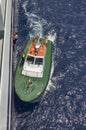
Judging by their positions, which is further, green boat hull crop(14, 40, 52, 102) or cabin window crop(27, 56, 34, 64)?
cabin window crop(27, 56, 34, 64)

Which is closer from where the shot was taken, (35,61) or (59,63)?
(35,61)

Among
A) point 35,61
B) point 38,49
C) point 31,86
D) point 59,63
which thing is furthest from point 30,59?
point 59,63

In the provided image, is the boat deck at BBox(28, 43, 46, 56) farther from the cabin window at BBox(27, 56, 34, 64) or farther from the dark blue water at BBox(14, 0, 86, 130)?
the dark blue water at BBox(14, 0, 86, 130)

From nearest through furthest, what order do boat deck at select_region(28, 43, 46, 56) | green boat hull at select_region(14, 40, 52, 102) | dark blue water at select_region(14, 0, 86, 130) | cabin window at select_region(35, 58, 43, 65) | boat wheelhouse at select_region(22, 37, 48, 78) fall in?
dark blue water at select_region(14, 0, 86, 130) < green boat hull at select_region(14, 40, 52, 102) < boat wheelhouse at select_region(22, 37, 48, 78) < cabin window at select_region(35, 58, 43, 65) < boat deck at select_region(28, 43, 46, 56)

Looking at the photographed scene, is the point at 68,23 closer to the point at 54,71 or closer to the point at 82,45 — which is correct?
the point at 82,45

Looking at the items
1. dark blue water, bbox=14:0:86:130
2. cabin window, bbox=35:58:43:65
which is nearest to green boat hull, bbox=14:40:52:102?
Answer: cabin window, bbox=35:58:43:65

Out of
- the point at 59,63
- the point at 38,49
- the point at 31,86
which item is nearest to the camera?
the point at 31,86

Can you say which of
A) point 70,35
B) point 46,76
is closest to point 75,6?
point 70,35

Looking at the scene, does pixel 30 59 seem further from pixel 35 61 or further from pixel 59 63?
pixel 59 63
